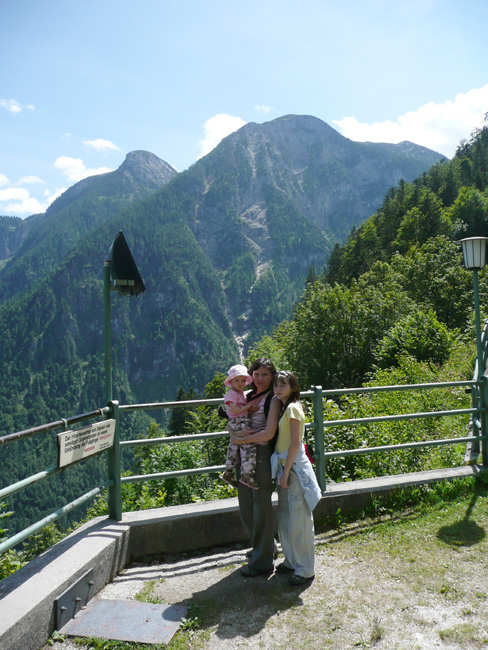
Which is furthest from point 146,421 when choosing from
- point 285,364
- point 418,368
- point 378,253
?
point 418,368

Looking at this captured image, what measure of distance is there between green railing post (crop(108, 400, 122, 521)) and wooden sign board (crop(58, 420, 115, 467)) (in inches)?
3.3

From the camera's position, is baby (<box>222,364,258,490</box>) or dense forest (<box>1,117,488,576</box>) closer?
baby (<box>222,364,258,490</box>)

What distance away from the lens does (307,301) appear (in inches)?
1218

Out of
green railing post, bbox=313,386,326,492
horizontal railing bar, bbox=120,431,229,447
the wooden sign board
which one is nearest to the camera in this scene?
the wooden sign board

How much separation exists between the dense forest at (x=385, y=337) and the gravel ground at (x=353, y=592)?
6.46ft

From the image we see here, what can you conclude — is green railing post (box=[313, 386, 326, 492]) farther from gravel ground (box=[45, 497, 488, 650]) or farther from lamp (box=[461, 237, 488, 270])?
lamp (box=[461, 237, 488, 270])

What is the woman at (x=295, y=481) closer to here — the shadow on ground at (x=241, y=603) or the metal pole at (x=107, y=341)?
the shadow on ground at (x=241, y=603)

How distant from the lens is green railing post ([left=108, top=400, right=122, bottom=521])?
4.74m

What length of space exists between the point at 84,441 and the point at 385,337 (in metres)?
16.9

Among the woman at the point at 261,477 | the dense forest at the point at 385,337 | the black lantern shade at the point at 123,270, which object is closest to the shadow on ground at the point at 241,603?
the woman at the point at 261,477

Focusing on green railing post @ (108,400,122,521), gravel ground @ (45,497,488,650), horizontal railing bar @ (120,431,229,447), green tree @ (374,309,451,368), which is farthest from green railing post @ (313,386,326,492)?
green tree @ (374,309,451,368)

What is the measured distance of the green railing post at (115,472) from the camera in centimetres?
474

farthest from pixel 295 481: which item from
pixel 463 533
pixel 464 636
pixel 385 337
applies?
pixel 385 337

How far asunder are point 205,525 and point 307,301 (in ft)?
87.0
